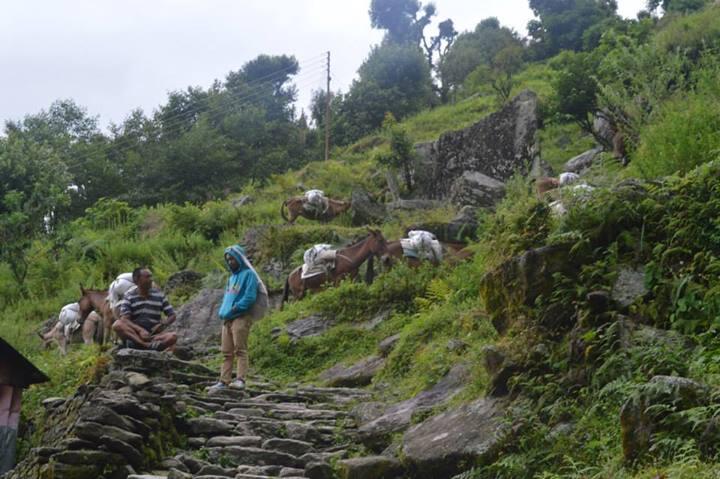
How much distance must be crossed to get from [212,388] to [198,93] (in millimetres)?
42326

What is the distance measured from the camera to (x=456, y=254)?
19.8 m

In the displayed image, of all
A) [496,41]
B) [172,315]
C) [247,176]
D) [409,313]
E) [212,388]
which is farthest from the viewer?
[496,41]

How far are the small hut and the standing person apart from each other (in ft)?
9.13

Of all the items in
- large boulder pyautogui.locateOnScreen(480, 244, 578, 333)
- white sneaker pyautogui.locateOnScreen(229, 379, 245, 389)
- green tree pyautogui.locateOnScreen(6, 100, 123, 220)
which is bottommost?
white sneaker pyautogui.locateOnScreen(229, 379, 245, 389)

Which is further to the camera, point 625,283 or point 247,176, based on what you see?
point 247,176

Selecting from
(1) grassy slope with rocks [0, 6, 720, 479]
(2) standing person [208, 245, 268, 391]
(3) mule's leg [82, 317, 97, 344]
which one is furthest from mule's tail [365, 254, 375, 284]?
(2) standing person [208, 245, 268, 391]

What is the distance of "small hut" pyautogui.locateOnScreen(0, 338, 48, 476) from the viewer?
43.0ft

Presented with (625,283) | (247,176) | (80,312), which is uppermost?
(247,176)

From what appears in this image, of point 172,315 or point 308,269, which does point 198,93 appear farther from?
point 172,315

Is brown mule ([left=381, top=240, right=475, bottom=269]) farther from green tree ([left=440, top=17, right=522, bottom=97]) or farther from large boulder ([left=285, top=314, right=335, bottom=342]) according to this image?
green tree ([left=440, top=17, right=522, bottom=97])

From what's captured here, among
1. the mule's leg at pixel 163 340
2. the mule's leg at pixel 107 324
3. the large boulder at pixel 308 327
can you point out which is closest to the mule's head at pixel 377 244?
the large boulder at pixel 308 327

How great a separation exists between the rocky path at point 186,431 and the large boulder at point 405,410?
0.31 m

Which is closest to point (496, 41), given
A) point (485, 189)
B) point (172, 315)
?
point (485, 189)

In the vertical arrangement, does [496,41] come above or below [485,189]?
above
